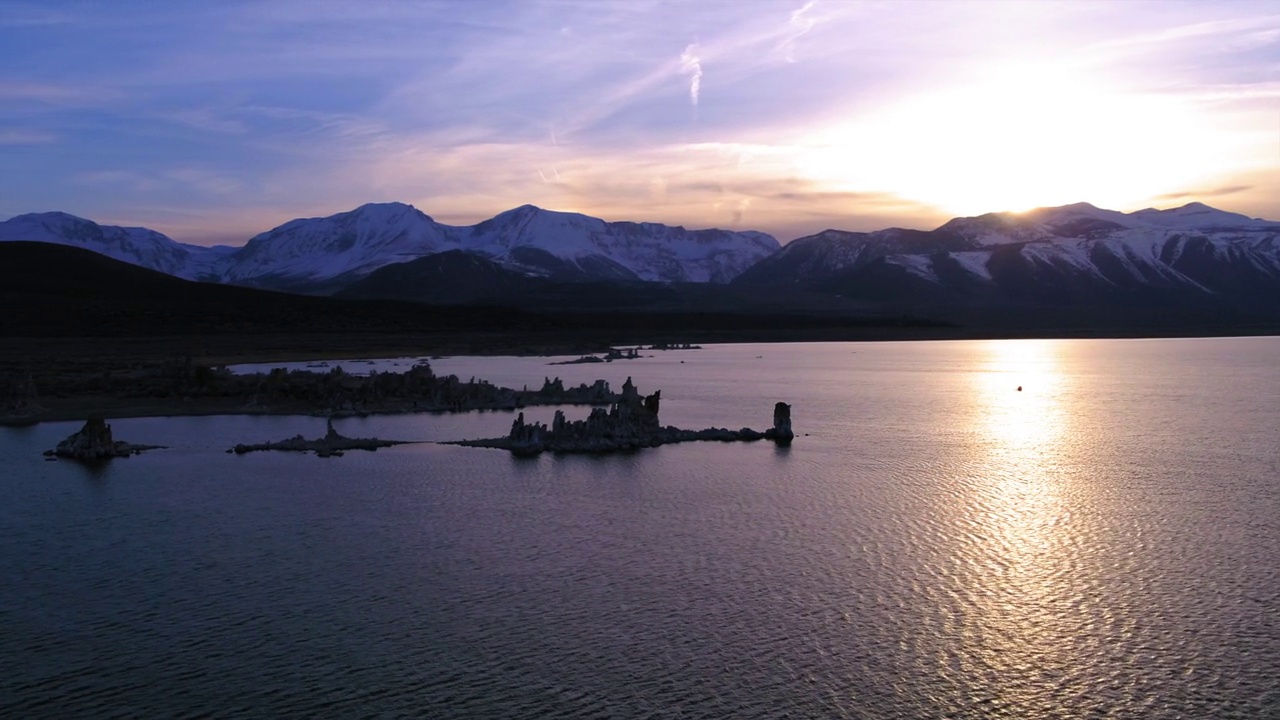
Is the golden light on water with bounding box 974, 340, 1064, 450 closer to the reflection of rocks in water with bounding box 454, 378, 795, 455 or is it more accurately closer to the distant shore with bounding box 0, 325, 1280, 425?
the reflection of rocks in water with bounding box 454, 378, 795, 455

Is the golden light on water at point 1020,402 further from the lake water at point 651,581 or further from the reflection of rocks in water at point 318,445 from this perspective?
the reflection of rocks in water at point 318,445

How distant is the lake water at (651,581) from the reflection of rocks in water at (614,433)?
1247 millimetres

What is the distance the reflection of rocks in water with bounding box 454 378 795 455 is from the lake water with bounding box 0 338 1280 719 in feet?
4.09

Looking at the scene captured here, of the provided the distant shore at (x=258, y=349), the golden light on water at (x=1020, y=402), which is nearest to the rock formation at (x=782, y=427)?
the golden light on water at (x=1020, y=402)

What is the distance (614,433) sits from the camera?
3969cm

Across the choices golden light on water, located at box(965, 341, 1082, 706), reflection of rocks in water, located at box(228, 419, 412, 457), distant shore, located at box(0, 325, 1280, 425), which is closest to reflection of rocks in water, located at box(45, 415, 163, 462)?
reflection of rocks in water, located at box(228, 419, 412, 457)

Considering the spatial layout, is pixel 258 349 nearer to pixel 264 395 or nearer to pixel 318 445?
pixel 264 395

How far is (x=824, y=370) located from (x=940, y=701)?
7099cm

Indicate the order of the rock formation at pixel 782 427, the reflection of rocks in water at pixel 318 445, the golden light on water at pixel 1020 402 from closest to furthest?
the reflection of rocks in water at pixel 318 445 → the rock formation at pixel 782 427 → the golden light on water at pixel 1020 402

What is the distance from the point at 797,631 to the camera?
59.7 feet

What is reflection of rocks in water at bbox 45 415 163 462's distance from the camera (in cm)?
3541

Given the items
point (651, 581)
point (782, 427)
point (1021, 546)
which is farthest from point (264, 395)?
point (1021, 546)

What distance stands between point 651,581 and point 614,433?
1856 cm

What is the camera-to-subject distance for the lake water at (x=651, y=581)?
15.7 m
